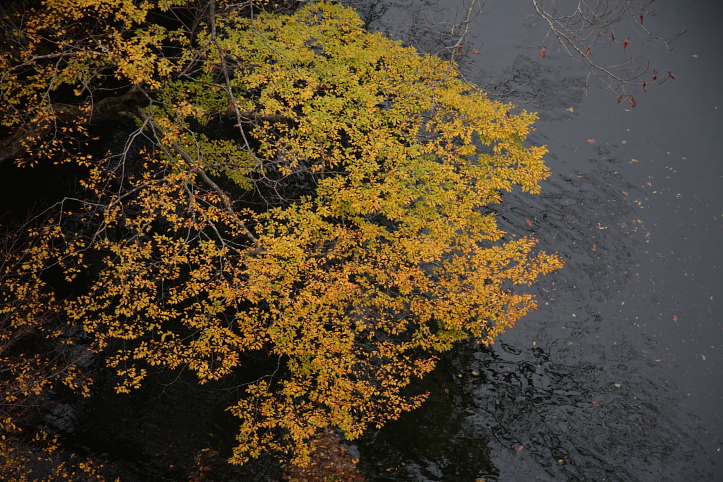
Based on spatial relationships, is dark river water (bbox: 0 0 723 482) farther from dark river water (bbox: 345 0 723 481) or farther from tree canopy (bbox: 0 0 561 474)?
tree canopy (bbox: 0 0 561 474)

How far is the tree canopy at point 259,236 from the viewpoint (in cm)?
1434

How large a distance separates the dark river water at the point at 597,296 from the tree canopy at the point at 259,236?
1531 millimetres

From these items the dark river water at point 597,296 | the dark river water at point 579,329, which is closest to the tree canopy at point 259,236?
the dark river water at point 579,329

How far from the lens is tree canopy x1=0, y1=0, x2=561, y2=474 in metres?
14.3

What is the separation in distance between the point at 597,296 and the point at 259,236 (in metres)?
12.0

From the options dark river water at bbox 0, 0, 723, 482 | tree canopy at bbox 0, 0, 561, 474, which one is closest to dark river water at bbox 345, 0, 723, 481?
dark river water at bbox 0, 0, 723, 482

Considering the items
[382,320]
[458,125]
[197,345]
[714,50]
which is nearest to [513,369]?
[382,320]

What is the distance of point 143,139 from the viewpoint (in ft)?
63.2

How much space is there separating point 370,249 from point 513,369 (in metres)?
6.11

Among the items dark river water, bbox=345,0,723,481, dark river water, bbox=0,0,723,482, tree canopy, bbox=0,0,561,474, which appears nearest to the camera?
tree canopy, bbox=0,0,561,474

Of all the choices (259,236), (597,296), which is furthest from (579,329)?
(259,236)

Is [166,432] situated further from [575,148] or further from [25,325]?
[575,148]

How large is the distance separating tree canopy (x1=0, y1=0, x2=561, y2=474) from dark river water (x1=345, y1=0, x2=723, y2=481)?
1.53 metres

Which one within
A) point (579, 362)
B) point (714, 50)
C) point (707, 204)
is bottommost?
point (579, 362)
